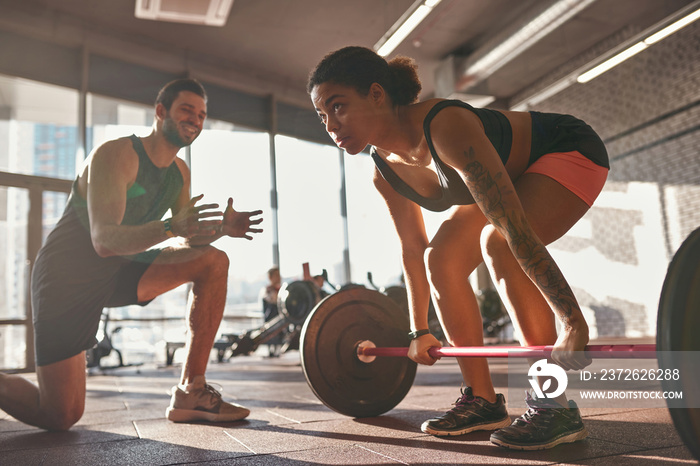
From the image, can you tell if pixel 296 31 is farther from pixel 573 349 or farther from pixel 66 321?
pixel 573 349

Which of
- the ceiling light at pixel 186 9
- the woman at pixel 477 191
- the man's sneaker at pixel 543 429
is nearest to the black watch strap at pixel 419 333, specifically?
the woman at pixel 477 191

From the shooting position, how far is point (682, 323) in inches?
34.0

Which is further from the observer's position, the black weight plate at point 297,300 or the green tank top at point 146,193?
the black weight plate at point 297,300

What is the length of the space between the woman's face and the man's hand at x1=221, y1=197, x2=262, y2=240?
16.5 inches

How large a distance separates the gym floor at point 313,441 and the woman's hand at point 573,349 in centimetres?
24

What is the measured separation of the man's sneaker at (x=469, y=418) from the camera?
4.84 ft

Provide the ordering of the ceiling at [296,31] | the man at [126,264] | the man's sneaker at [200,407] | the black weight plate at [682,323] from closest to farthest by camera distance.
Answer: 1. the black weight plate at [682,323]
2. the man at [126,264]
3. the man's sneaker at [200,407]
4. the ceiling at [296,31]

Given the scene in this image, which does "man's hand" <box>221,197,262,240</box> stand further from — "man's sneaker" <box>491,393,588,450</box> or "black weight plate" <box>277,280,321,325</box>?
"black weight plate" <box>277,280,321,325</box>

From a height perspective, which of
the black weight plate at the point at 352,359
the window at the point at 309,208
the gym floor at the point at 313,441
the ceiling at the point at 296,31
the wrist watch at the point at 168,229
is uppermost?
the ceiling at the point at 296,31

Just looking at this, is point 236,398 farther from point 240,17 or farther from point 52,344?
point 240,17

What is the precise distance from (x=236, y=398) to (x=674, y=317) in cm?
229

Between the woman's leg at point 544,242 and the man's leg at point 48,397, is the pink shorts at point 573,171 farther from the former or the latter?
the man's leg at point 48,397

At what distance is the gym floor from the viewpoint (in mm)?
1209

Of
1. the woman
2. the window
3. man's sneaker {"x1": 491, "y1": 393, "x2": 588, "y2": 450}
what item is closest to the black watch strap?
the woman
